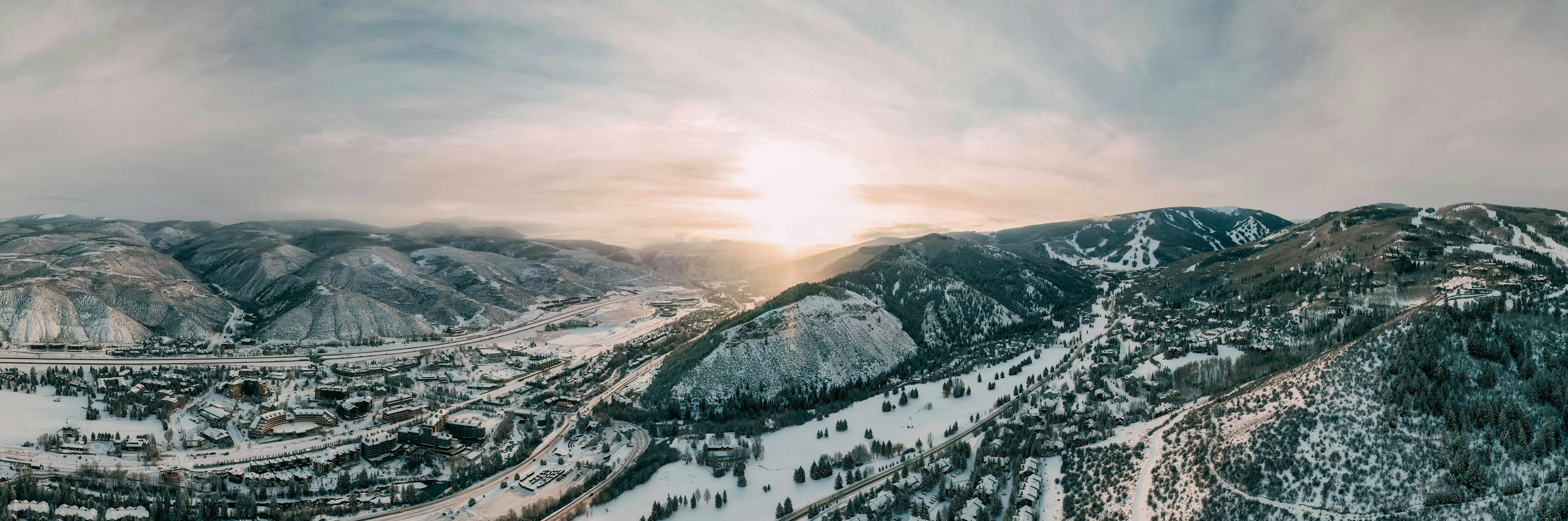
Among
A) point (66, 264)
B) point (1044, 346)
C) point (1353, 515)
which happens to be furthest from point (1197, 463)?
point (66, 264)

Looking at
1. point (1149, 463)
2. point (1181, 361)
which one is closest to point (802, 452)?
point (1149, 463)

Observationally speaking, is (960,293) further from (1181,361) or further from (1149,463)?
(1149,463)

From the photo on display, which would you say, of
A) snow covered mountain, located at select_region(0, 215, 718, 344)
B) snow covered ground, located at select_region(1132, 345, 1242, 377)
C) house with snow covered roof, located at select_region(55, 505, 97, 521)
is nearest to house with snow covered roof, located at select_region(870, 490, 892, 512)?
snow covered ground, located at select_region(1132, 345, 1242, 377)

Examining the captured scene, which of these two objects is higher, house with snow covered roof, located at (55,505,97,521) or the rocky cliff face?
the rocky cliff face

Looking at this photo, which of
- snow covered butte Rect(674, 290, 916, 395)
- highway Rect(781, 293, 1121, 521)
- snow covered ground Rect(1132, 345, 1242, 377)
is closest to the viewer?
highway Rect(781, 293, 1121, 521)

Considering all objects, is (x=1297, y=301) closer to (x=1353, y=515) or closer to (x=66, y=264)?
(x=1353, y=515)

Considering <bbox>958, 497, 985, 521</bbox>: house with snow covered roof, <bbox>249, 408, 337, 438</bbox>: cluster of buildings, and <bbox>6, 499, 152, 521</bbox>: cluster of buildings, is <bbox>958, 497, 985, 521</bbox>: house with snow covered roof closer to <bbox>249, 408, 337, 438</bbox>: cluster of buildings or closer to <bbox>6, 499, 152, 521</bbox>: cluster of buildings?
<bbox>6, 499, 152, 521</bbox>: cluster of buildings

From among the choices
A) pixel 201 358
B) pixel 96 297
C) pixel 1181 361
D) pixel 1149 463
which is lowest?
pixel 201 358
